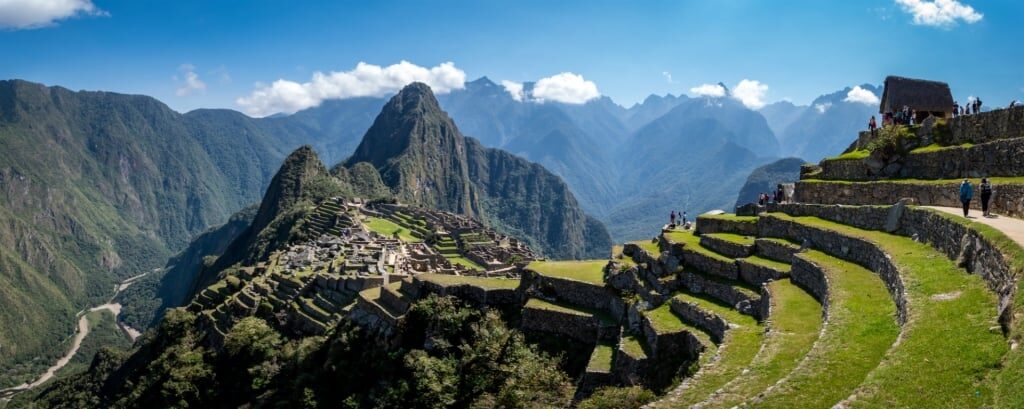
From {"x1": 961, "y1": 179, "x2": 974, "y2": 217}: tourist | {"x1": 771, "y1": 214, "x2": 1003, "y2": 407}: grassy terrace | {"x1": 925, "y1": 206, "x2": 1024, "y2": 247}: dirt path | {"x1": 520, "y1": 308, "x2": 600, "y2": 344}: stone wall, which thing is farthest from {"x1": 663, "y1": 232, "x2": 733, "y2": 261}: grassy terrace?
{"x1": 771, "y1": 214, "x2": 1003, "y2": 407}: grassy terrace

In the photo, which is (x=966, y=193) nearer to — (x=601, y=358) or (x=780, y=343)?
(x=780, y=343)

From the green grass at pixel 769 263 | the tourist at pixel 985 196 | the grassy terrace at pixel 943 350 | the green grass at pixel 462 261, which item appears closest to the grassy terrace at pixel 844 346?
the grassy terrace at pixel 943 350

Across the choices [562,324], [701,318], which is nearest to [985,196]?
[701,318]

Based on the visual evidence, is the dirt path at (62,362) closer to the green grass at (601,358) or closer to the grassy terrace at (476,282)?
the grassy terrace at (476,282)

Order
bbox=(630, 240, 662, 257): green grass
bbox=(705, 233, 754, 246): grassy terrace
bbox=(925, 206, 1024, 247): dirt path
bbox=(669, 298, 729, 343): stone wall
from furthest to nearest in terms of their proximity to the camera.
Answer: bbox=(630, 240, 662, 257): green grass, bbox=(705, 233, 754, 246): grassy terrace, bbox=(669, 298, 729, 343): stone wall, bbox=(925, 206, 1024, 247): dirt path

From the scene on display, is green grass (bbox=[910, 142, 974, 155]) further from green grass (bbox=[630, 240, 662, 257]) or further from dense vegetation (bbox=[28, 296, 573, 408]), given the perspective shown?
dense vegetation (bbox=[28, 296, 573, 408])

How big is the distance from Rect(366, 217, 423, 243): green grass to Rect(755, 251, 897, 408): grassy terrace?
Result: 252ft

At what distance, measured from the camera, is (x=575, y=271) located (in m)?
26.8

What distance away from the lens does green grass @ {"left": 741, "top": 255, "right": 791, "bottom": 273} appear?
747 inches

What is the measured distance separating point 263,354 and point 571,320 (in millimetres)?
23864

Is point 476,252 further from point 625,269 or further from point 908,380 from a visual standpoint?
point 908,380

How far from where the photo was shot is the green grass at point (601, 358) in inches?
734

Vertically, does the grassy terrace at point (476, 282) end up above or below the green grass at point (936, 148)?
below

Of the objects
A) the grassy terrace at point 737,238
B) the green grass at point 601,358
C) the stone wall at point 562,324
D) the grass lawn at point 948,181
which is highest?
the grass lawn at point 948,181
